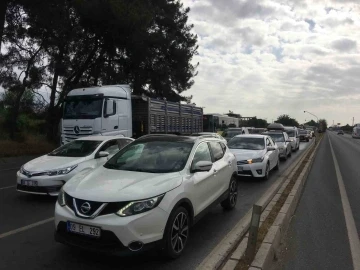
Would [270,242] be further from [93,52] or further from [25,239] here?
[93,52]

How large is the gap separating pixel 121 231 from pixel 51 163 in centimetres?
435

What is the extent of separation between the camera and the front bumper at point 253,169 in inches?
404

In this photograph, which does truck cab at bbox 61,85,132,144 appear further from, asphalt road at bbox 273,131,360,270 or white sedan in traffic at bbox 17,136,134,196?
asphalt road at bbox 273,131,360,270

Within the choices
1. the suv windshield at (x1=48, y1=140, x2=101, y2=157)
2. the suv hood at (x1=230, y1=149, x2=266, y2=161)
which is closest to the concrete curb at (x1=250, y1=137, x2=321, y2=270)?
the suv hood at (x1=230, y1=149, x2=266, y2=161)

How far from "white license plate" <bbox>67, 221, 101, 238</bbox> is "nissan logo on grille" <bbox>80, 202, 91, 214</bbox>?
16cm

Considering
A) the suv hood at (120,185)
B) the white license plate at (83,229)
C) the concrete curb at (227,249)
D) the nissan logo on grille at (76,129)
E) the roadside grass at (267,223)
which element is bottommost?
the concrete curb at (227,249)

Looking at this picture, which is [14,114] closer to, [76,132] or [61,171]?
[76,132]

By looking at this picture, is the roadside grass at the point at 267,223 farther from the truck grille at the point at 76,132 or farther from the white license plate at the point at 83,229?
the truck grille at the point at 76,132

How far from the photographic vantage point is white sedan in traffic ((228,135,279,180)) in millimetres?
10320

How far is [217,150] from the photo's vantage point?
20.8 feet

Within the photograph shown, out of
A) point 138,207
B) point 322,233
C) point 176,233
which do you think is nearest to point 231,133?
point 322,233

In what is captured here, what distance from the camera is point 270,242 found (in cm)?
458

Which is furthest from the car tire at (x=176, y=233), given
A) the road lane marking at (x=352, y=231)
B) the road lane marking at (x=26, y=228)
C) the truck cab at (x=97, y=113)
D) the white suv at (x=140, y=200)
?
the truck cab at (x=97, y=113)

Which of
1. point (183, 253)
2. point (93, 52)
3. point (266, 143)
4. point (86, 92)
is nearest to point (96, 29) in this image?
point (93, 52)
